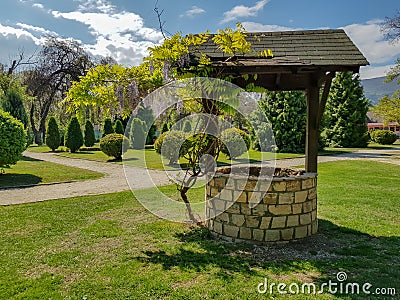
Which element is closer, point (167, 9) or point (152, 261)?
point (152, 261)

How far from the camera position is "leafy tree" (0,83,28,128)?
55.2 ft

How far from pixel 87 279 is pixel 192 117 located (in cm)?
282

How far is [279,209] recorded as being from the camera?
14.0 ft

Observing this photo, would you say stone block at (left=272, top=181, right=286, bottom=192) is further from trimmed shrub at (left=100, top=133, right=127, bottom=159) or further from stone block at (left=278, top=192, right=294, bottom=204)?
trimmed shrub at (left=100, top=133, right=127, bottom=159)

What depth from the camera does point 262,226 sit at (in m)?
4.28

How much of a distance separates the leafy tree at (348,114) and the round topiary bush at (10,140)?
63.0 ft

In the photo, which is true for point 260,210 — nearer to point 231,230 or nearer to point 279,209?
point 279,209

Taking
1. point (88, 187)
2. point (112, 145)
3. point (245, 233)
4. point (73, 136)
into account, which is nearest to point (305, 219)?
point (245, 233)

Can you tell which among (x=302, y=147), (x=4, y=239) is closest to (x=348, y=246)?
(x=4, y=239)

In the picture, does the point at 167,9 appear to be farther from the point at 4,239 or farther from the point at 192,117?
the point at 4,239

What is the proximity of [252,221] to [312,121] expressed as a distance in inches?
70.5

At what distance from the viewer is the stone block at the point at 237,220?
4359mm

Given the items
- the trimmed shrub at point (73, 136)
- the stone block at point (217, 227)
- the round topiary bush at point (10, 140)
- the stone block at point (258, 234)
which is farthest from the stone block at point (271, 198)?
the trimmed shrub at point (73, 136)

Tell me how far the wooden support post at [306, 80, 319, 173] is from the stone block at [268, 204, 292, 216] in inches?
42.3
